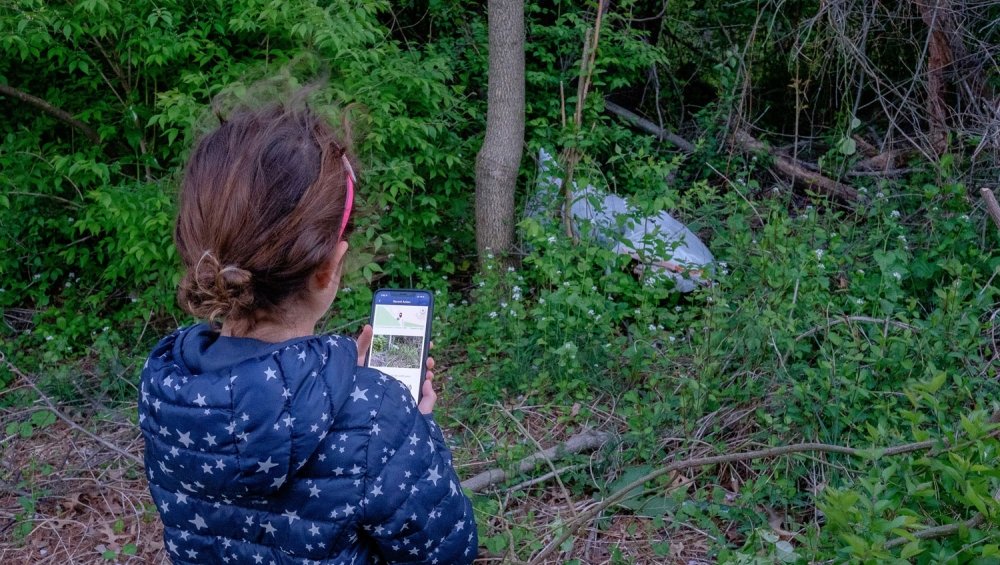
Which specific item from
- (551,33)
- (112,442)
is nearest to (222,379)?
(112,442)

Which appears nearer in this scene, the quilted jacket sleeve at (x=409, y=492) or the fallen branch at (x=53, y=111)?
the quilted jacket sleeve at (x=409, y=492)

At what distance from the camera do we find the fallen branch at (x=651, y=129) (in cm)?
713

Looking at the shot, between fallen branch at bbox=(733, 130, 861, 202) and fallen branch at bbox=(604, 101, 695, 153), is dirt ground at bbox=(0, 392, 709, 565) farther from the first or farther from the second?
fallen branch at bbox=(604, 101, 695, 153)

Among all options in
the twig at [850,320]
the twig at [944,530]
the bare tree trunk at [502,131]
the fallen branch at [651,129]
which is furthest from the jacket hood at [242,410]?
the fallen branch at [651,129]

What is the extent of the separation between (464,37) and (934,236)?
155 inches

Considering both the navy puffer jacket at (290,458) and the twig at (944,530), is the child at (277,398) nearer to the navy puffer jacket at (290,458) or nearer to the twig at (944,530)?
the navy puffer jacket at (290,458)

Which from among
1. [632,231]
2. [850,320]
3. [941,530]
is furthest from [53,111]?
[941,530]

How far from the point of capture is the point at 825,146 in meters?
6.94

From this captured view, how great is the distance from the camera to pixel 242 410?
53.0 inches

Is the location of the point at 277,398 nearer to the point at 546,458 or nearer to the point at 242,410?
the point at 242,410

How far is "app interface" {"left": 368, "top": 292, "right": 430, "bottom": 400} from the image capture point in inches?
93.8

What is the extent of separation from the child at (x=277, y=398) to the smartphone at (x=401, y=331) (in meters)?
0.82

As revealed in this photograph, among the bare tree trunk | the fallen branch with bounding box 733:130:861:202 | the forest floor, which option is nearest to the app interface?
the forest floor

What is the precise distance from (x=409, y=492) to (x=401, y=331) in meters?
1.06
